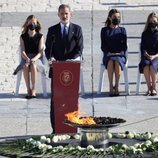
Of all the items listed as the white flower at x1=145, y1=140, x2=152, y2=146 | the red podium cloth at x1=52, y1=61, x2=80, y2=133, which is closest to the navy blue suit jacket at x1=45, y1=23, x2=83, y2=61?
the red podium cloth at x1=52, y1=61, x2=80, y2=133

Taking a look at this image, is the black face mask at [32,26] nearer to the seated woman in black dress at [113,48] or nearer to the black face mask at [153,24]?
the seated woman in black dress at [113,48]

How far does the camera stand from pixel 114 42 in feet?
53.1

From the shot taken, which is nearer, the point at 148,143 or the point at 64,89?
the point at 148,143

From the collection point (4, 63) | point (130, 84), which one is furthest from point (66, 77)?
A: point (4, 63)

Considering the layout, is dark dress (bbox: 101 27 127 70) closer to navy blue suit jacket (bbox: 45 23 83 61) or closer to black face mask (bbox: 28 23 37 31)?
black face mask (bbox: 28 23 37 31)

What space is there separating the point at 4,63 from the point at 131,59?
9.09 ft

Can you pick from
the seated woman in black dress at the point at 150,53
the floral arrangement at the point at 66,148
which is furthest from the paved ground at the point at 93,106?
the floral arrangement at the point at 66,148

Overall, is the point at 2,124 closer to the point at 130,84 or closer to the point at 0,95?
the point at 0,95

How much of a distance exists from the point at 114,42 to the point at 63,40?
2650mm

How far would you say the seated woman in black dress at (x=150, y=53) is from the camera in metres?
15.9

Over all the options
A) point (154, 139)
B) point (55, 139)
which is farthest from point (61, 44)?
point (154, 139)

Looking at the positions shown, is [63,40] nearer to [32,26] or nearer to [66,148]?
[32,26]

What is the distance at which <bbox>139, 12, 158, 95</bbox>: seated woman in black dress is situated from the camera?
15.9 metres

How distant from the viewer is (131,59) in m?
18.7
